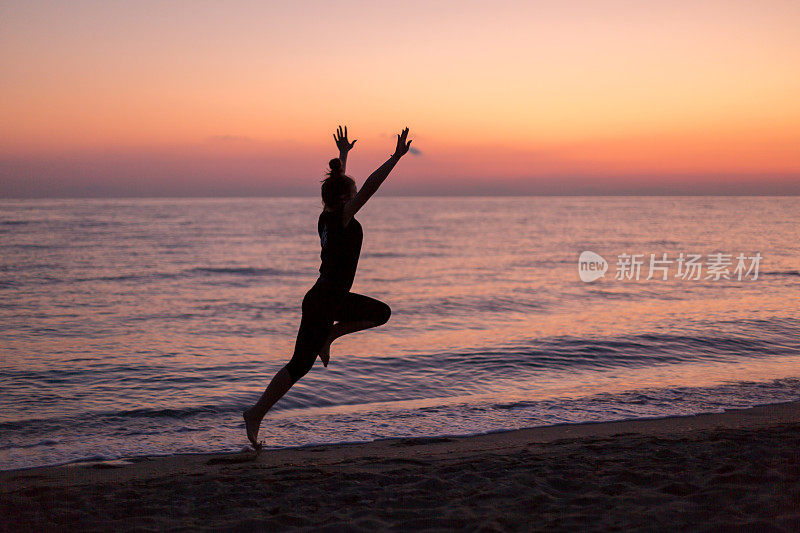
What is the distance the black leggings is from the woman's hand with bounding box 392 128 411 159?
1.05 meters

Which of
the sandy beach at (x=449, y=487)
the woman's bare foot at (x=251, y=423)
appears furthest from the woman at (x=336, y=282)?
the sandy beach at (x=449, y=487)

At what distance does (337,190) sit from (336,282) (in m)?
0.66

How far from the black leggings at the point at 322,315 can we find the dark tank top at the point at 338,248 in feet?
0.29

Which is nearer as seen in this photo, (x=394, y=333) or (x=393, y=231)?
(x=394, y=333)

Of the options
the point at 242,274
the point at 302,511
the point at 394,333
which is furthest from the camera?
the point at 242,274

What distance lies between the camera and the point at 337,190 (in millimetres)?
4434

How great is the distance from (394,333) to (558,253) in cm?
2297

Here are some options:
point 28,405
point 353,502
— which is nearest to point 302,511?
point 353,502

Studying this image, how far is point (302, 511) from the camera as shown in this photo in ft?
12.8

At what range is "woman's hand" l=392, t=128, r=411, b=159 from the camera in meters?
4.28

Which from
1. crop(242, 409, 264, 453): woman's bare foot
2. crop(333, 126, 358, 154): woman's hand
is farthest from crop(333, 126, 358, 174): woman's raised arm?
crop(242, 409, 264, 453): woman's bare foot

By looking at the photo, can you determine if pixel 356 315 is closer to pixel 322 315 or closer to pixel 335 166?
pixel 322 315

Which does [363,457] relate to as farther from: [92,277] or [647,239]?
[647,239]

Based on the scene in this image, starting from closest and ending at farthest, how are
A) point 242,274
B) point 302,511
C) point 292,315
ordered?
point 302,511 → point 292,315 → point 242,274
